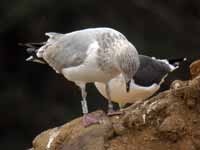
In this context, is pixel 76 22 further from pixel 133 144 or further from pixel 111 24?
pixel 133 144

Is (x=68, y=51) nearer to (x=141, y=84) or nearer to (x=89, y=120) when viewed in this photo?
(x=89, y=120)

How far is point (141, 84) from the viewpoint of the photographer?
7.13m

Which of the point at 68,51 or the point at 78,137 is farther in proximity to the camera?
the point at 68,51

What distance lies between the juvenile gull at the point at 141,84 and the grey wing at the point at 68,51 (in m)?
1.10

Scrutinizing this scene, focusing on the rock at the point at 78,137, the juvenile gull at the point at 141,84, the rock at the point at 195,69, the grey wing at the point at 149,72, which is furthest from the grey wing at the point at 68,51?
the grey wing at the point at 149,72

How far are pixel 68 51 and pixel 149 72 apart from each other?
1.93 metres

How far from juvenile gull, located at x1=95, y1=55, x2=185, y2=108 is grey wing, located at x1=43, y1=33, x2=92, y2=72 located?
3.62ft

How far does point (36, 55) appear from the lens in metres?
6.02

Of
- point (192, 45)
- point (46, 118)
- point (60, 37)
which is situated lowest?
point (46, 118)

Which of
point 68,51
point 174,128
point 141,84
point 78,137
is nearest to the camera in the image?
point 174,128

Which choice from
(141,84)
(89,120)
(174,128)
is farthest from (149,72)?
(174,128)

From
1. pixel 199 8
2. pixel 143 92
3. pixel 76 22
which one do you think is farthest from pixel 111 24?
pixel 143 92

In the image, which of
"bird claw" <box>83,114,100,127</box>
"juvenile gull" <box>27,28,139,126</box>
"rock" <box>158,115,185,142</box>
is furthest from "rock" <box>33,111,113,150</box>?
"rock" <box>158,115,185,142</box>

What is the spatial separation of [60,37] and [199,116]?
1.46 metres
